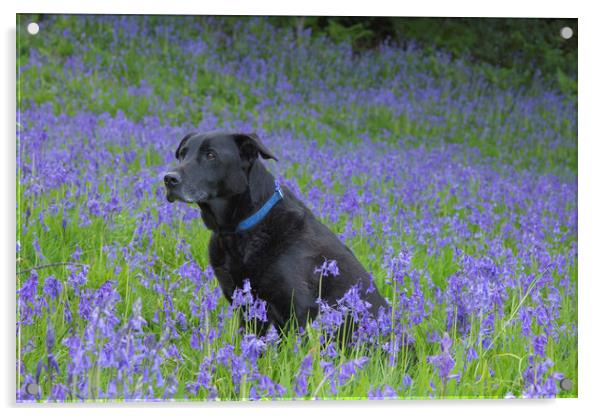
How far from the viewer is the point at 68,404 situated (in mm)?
3100

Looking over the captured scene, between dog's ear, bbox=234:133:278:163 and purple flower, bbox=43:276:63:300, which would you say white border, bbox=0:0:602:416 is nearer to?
purple flower, bbox=43:276:63:300

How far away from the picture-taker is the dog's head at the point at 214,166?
338 cm

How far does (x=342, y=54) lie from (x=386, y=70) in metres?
0.34

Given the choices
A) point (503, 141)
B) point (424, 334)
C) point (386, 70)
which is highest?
point (386, 70)

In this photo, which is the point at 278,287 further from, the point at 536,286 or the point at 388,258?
the point at 536,286

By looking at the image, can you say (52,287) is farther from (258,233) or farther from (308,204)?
(308,204)

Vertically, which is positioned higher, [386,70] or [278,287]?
[386,70]

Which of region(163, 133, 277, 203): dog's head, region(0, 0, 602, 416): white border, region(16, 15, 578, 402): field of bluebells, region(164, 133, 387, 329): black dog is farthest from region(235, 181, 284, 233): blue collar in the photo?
region(0, 0, 602, 416): white border

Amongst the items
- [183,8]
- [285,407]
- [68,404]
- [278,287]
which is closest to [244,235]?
[278,287]

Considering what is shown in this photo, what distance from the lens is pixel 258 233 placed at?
357 cm

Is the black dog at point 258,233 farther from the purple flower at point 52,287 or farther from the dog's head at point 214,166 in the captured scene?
the purple flower at point 52,287
